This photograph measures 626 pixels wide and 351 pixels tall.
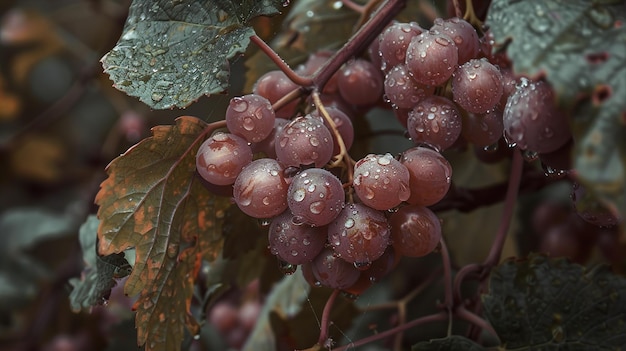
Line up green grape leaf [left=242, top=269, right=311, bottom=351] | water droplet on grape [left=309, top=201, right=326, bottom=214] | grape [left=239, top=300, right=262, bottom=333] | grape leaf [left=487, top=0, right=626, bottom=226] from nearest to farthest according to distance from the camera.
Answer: grape leaf [left=487, top=0, right=626, bottom=226]
water droplet on grape [left=309, top=201, right=326, bottom=214]
green grape leaf [left=242, top=269, right=311, bottom=351]
grape [left=239, top=300, right=262, bottom=333]

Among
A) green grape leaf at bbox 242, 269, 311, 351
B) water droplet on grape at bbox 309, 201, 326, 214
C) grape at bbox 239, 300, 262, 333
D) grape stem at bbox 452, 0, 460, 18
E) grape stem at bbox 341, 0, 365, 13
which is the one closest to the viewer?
water droplet on grape at bbox 309, 201, 326, 214

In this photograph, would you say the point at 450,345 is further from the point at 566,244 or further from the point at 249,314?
the point at 249,314

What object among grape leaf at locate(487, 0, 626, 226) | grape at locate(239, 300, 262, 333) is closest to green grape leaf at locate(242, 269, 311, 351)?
grape at locate(239, 300, 262, 333)

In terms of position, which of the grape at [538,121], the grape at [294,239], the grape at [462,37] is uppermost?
the grape at [538,121]

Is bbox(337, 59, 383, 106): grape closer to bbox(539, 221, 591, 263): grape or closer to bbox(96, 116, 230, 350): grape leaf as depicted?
bbox(96, 116, 230, 350): grape leaf

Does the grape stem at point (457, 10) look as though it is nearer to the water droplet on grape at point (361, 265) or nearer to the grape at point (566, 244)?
the water droplet on grape at point (361, 265)

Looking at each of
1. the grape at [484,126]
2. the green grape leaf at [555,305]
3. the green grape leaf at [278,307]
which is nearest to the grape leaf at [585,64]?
the grape at [484,126]

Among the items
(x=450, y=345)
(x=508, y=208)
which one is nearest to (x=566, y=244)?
(x=508, y=208)

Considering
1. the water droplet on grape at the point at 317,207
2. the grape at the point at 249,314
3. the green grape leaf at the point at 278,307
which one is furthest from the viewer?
the grape at the point at 249,314
